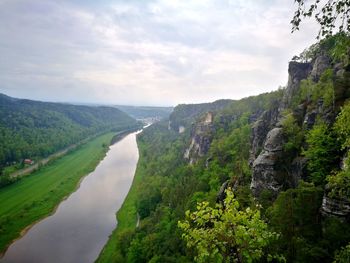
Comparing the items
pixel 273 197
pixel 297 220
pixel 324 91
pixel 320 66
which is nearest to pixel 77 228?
pixel 273 197

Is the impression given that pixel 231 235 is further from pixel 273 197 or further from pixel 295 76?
pixel 295 76

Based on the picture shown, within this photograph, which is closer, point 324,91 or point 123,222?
point 324,91

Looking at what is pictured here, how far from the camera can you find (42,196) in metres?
86.2

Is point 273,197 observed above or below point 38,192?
above

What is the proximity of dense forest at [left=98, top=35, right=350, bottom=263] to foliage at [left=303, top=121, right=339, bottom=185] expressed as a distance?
88 mm

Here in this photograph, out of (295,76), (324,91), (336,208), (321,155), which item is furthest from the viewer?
(295,76)

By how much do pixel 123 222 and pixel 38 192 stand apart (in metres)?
35.0

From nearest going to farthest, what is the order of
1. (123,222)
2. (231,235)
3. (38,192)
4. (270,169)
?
(231,235) < (270,169) < (123,222) < (38,192)

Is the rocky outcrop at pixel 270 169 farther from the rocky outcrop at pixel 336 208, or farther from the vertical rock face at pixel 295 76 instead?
the vertical rock face at pixel 295 76

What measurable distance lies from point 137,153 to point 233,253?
15397cm

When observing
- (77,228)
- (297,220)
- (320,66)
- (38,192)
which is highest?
(320,66)

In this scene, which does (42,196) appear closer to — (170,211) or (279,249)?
(170,211)

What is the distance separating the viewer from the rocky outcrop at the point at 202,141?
3844 inches

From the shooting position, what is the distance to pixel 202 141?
10025 cm
